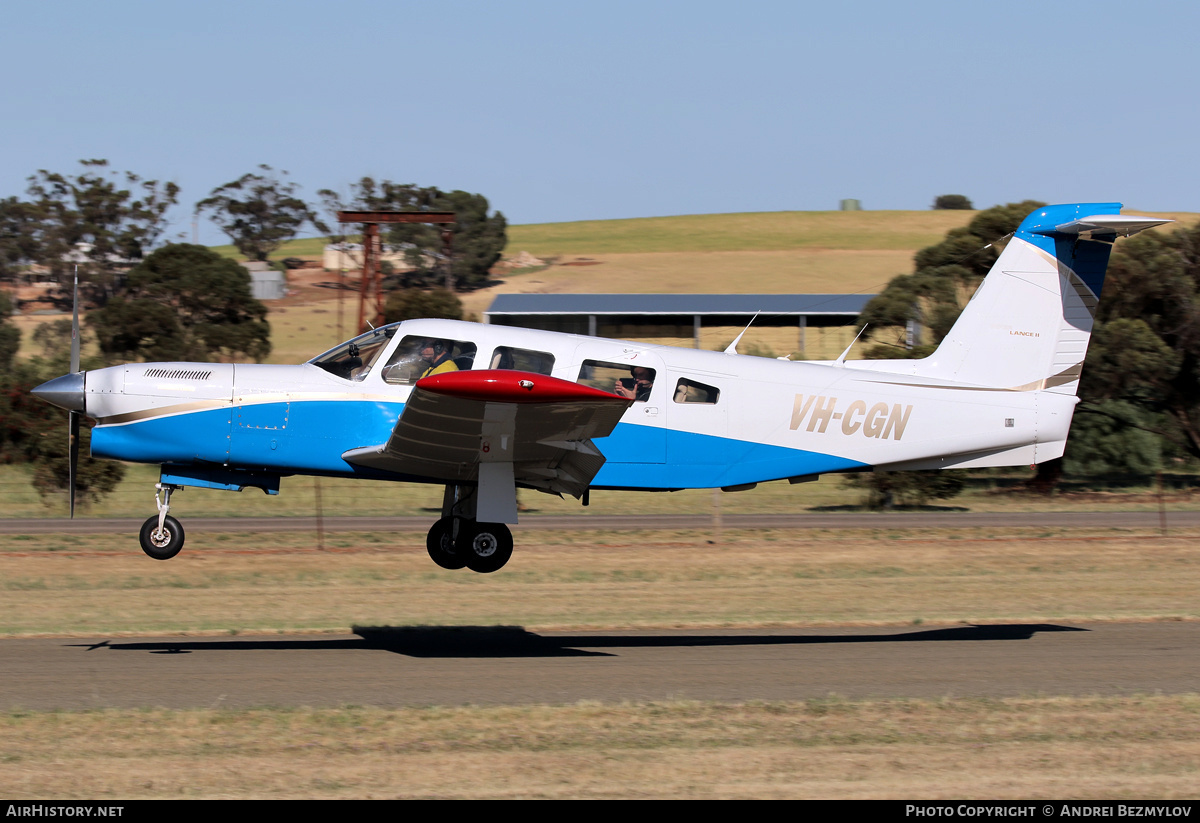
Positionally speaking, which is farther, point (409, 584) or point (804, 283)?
point (804, 283)

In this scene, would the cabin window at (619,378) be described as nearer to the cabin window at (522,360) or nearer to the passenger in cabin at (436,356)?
the cabin window at (522,360)

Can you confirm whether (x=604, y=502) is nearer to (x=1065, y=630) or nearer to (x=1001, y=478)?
(x=1001, y=478)

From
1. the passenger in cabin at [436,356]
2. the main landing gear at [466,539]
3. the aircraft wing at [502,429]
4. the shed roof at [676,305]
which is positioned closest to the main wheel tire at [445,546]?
the main landing gear at [466,539]

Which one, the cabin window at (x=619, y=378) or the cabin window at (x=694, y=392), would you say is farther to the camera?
the cabin window at (x=694, y=392)

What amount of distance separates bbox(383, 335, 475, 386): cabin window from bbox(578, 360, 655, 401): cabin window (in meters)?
1.10

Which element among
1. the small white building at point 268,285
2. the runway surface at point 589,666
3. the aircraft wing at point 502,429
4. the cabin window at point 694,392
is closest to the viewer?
the aircraft wing at point 502,429

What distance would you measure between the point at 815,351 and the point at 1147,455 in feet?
58.5

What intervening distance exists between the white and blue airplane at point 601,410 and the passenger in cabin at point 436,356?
0.04 feet

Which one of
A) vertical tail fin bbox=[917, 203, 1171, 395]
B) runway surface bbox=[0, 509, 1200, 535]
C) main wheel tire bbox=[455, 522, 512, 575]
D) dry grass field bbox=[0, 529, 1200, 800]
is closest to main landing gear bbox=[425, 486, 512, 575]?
main wheel tire bbox=[455, 522, 512, 575]

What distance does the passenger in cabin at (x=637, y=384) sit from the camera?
35.1 ft

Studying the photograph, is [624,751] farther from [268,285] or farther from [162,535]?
[268,285]

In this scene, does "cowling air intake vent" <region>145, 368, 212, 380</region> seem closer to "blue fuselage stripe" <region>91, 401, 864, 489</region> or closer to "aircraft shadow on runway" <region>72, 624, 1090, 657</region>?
"blue fuselage stripe" <region>91, 401, 864, 489</region>
